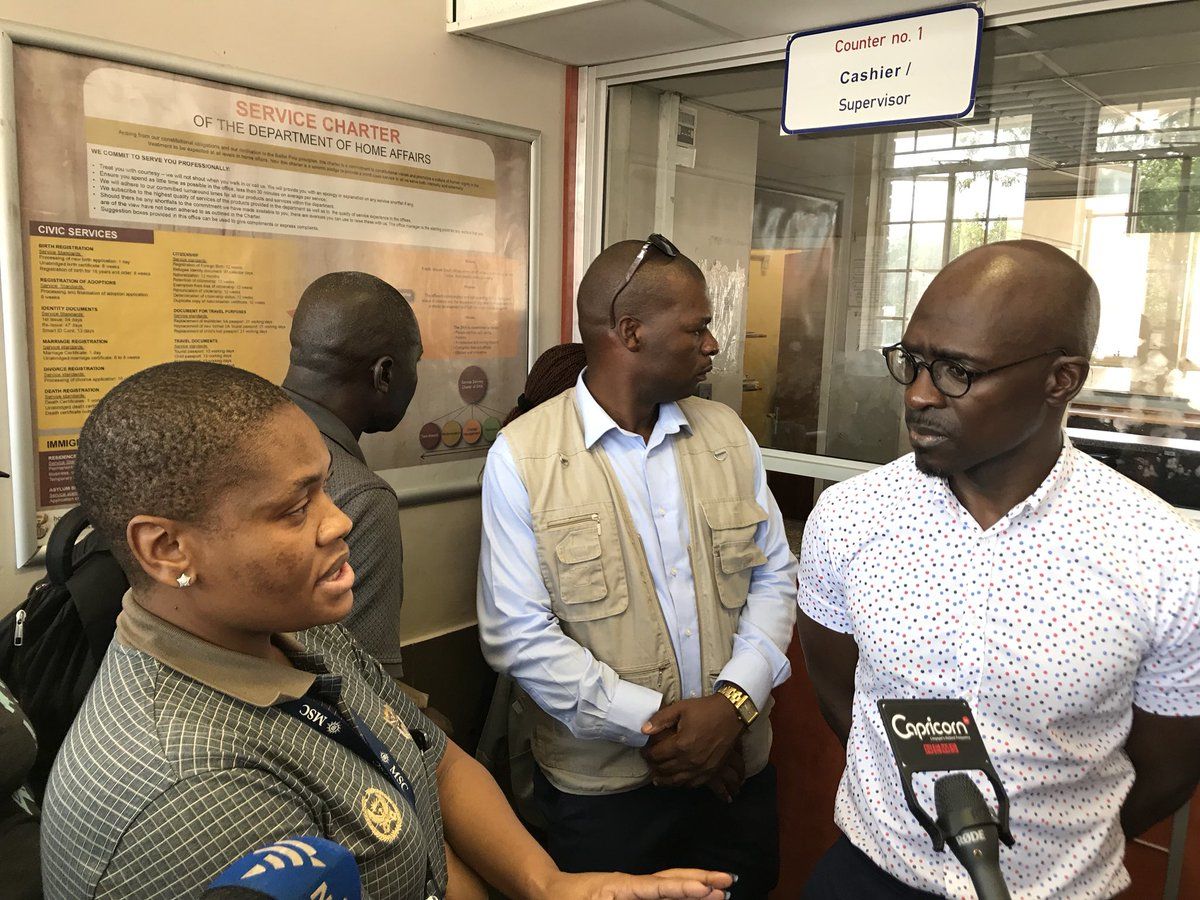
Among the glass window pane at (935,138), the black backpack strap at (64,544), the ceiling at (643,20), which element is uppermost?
the ceiling at (643,20)

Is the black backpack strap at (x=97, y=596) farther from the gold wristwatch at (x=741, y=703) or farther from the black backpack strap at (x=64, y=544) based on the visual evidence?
the gold wristwatch at (x=741, y=703)

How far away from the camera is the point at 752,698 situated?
6.26 ft

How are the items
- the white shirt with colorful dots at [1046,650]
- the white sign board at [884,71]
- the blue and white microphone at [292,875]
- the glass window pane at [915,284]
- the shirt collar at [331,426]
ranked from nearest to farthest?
the blue and white microphone at [292,875]
the white shirt with colorful dots at [1046,650]
the shirt collar at [331,426]
the white sign board at [884,71]
the glass window pane at [915,284]

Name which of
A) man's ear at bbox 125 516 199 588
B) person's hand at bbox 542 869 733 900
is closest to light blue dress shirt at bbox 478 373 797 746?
person's hand at bbox 542 869 733 900

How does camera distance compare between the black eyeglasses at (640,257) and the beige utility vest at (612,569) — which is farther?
the black eyeglasses at (640,257)

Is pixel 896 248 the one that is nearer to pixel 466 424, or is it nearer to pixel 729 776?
pixel 466 424

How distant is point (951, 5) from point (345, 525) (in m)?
2.01

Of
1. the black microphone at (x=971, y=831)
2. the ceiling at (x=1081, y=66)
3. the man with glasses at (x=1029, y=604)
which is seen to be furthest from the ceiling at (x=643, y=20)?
the black microphone at (x=971, y=831)

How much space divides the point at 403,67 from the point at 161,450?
1.84 meters

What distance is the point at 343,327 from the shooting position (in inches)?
71.0

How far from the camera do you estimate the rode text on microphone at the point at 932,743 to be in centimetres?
87

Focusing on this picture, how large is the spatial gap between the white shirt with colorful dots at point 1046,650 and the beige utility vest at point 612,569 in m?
0.64

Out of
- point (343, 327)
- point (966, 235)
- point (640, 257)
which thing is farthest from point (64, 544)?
point (966, 235)

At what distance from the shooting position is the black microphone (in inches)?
31.0
